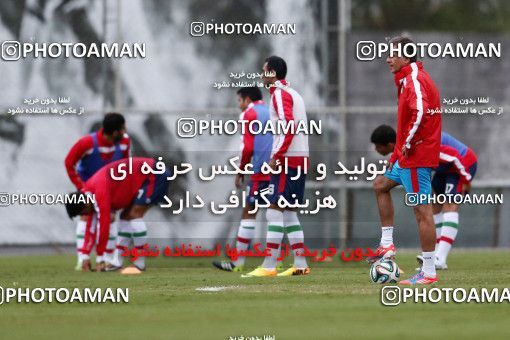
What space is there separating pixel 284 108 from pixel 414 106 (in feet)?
6.87

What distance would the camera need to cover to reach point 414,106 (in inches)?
464

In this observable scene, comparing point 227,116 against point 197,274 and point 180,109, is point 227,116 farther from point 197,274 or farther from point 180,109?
point 197,274

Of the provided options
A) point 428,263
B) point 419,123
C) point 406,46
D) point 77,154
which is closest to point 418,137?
point 419,123

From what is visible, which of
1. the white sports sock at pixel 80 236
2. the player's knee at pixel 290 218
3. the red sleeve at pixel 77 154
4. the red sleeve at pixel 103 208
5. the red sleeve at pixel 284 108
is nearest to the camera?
the red sleeve at pixel 284 108

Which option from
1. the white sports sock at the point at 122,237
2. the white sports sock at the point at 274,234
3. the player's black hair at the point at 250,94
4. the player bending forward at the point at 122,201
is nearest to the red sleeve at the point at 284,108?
the white sports sock at the point at 274,234

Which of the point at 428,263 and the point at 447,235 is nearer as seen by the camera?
the point at 428,263

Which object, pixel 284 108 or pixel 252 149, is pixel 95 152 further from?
pixel 284 108

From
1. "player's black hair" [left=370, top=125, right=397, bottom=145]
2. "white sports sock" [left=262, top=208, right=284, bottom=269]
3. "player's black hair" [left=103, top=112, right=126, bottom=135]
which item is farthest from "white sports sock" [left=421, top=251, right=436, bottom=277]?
"player's black hair" [left=103, top=112, right=126, bottom=135]

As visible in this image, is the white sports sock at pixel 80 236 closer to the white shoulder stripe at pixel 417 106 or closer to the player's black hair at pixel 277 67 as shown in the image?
the player's black hair at pixel 277 67

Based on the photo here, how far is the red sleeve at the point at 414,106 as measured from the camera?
11766mm

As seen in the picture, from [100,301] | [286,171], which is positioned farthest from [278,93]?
[100,301]

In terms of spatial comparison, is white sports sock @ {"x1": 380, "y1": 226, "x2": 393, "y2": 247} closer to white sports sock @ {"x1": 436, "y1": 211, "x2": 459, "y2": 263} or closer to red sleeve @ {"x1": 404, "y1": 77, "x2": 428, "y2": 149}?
red sleeve @ {"x1": 404, "y1": 77, "x2": 428, "y2": 149}

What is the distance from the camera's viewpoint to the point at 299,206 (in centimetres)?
1447

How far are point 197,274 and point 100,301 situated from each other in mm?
3803
